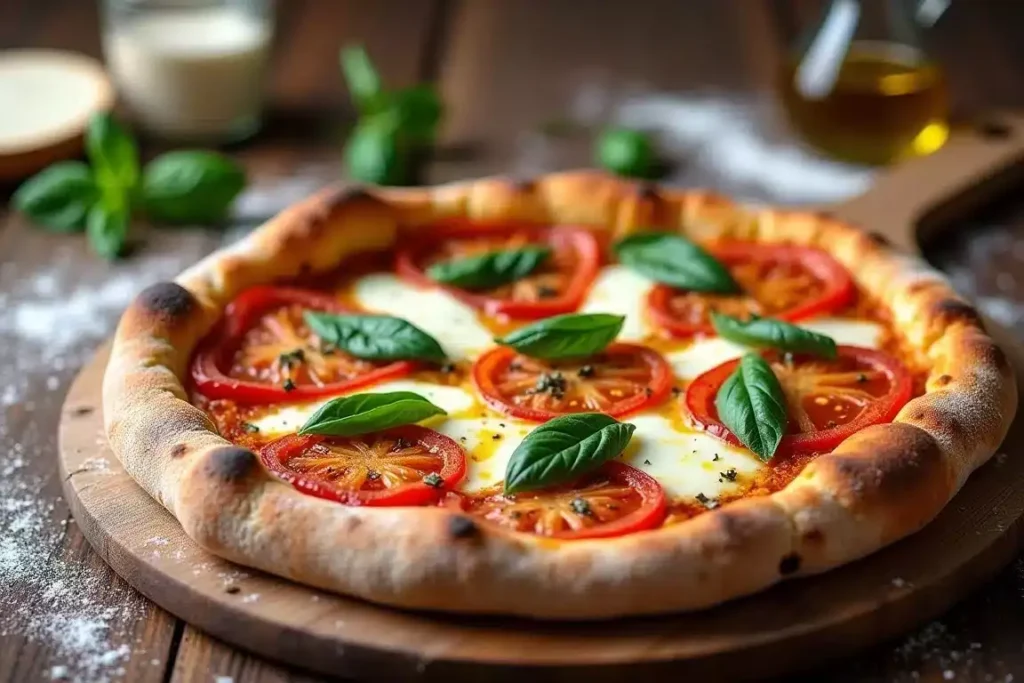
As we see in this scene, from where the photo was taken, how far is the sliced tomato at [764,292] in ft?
12.9

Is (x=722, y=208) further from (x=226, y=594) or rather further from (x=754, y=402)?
(x=226, y=594)

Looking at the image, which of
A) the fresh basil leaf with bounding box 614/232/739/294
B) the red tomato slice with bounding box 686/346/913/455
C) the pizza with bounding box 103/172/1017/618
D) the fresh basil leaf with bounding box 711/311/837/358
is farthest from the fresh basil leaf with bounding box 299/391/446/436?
the fresh basil leaf with bounding box 614/232/739/294

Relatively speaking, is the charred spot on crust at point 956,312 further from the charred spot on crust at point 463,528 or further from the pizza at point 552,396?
the charred spot on crust at point 463,528

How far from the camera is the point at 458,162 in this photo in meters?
5.54

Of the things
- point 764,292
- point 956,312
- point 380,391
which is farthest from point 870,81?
point 380,391

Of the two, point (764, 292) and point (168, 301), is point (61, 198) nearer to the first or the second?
point (168, 301)

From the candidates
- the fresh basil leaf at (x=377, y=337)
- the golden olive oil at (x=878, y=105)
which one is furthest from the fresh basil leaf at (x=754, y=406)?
the golden olive oil at (x=878, y=105)

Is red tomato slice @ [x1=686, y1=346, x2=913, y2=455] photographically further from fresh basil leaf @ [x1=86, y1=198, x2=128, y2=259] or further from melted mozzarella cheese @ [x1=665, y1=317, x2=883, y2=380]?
fresh basil leaf @ [x1=86, y1=198, x2=128, y2=259]

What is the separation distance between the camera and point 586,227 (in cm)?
446

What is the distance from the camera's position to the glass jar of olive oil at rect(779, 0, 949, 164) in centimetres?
520

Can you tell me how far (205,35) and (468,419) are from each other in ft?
9.16

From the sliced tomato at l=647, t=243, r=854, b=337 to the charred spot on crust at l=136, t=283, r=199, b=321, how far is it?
1271 millimetres

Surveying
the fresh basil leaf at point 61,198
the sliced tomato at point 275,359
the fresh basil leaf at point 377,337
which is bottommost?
the fresh basil leaf at point 61,198

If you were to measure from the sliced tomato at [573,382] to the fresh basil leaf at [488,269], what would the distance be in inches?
16.0
